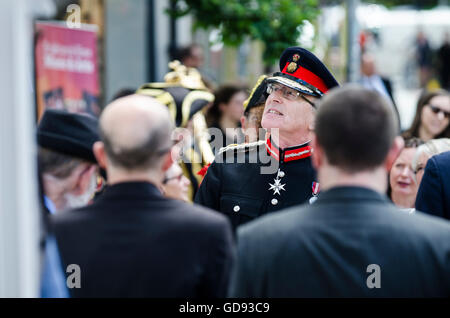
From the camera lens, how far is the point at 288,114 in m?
3.67

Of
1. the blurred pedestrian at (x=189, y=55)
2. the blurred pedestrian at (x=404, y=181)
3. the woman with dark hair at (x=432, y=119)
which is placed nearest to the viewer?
the blurred pedestrian at (x=404, y=181)

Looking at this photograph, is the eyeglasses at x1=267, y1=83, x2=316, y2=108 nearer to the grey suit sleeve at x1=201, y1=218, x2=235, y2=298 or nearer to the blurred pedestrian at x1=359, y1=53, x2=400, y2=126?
the grey suit sleeve at x1=201, y1=218, x2=235, y2=298

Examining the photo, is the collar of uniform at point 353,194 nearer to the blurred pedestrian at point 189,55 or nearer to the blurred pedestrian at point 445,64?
the blurred pedestrian at point 189,55

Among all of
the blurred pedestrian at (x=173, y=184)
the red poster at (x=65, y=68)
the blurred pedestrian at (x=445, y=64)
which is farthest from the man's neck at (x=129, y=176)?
the blurred pedestrian at (x=445, y=64)

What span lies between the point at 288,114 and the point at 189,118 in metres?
1.61

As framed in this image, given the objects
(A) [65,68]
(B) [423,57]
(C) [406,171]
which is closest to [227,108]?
(A) [65,68]

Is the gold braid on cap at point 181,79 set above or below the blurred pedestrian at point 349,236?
above

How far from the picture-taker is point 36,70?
570cm

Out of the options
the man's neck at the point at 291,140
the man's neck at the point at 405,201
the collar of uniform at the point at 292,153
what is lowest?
the man's neck at the point at 405,201

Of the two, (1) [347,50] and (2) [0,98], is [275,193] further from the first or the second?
(1) [347,50]

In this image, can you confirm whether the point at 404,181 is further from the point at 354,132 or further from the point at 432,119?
the point at 354,132

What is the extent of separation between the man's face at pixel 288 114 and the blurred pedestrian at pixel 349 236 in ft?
4.71

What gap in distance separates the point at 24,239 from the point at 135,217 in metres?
0.36

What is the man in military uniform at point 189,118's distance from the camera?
16.7ft
